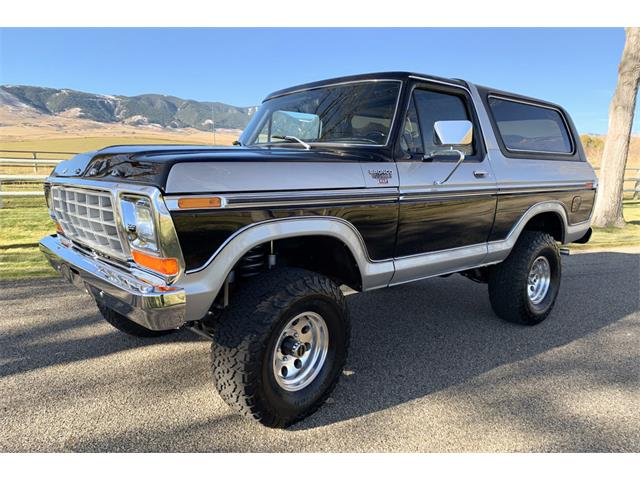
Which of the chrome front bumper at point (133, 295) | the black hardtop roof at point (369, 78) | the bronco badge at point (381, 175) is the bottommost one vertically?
the chrome front bumper at point (133, 295)

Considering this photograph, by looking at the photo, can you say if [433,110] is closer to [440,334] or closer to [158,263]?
[440,334]

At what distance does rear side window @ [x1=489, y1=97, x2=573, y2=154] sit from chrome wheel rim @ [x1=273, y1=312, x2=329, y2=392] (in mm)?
2572

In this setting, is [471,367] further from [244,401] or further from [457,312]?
[244,401]

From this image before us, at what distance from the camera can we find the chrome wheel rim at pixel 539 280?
179 inches

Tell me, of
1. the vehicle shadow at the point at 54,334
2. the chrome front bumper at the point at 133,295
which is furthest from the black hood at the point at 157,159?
the vehicle shadow at the point at 54,334

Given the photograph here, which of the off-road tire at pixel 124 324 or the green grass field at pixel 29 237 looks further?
the green grass field at pixel 29 237

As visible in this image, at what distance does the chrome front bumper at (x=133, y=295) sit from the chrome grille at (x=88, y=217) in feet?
0.41

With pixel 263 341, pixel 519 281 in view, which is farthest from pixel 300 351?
pixel 519 281

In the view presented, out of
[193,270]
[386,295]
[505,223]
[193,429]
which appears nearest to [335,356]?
[193,429]

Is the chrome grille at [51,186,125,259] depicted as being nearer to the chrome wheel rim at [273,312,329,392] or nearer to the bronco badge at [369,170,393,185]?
the chrome wheel rim at [273,312,329,392]

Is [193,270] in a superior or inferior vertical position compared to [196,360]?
superior

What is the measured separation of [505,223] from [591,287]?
2627 mm

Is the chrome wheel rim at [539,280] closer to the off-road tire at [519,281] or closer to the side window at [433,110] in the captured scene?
the off-road tire at [519,281]

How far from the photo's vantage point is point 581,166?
4945 mm
